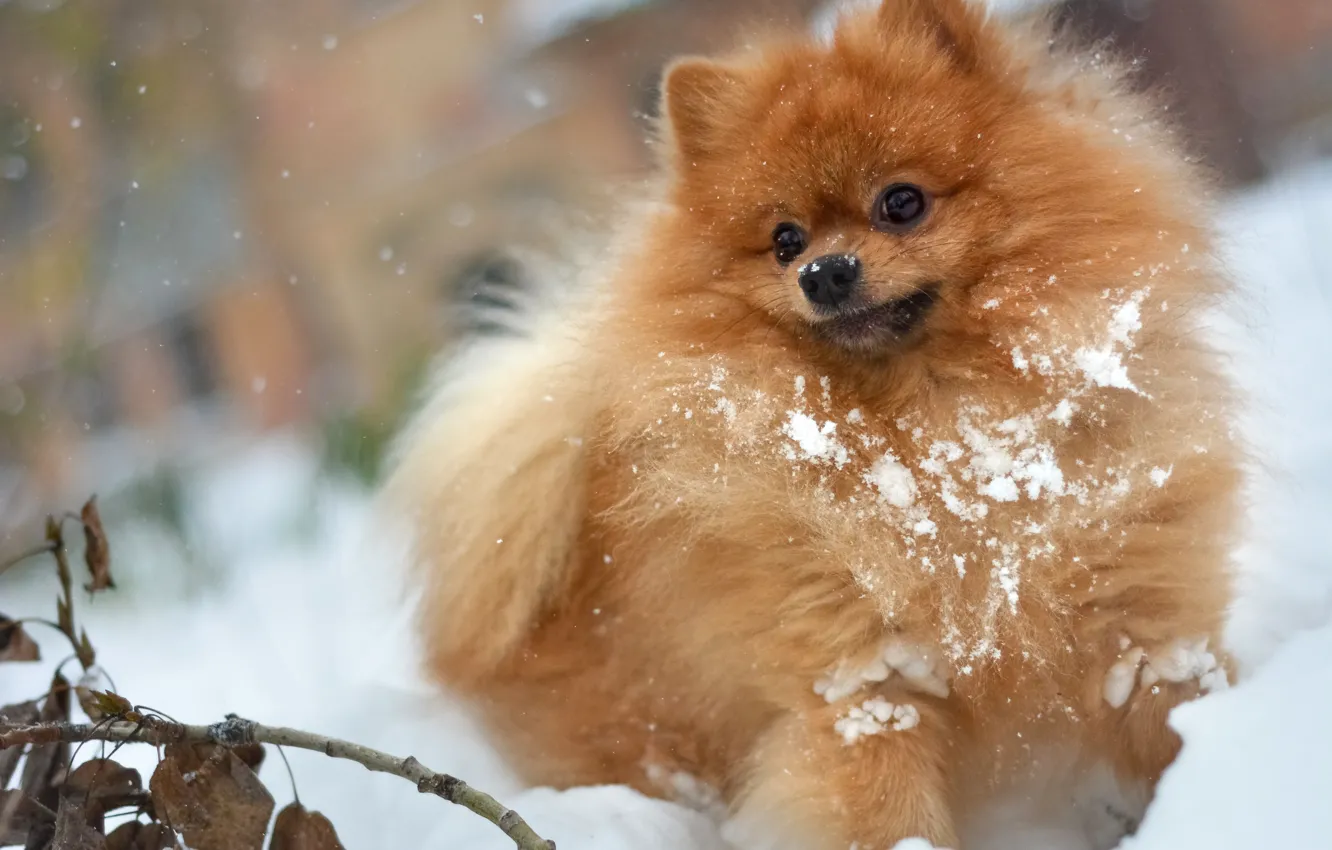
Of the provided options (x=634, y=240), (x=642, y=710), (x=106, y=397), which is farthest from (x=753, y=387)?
(x=106, y=397)

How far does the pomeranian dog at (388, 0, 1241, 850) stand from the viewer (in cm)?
141

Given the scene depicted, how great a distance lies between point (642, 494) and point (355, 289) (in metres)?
3.39

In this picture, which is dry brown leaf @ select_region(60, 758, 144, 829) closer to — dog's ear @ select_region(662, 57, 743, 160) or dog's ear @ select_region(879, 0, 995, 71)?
dog's ear @ select_region(662, 57, 743, 160)

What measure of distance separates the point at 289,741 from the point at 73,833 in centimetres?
30

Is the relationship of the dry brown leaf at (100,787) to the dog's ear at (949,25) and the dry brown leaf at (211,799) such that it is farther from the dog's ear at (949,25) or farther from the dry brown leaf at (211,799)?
the dog's ear at (949,25)

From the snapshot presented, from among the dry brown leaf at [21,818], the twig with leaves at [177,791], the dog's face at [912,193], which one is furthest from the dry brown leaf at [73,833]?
the dog's face at [912,193]

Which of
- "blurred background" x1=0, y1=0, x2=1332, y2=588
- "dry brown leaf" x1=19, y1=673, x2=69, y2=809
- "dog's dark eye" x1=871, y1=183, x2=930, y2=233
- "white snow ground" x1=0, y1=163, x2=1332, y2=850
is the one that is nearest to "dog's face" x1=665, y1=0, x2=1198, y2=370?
"dog's dark eye" x1=871, y1=183, x2=930, y2=233

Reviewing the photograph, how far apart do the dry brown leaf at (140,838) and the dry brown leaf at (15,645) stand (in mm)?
427

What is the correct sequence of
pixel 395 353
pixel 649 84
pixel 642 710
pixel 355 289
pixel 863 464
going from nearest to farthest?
pixel 863 464
pixel 642 710
pixel 649 84
pixel 395 353
pixel 355 289

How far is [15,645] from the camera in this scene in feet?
5.52

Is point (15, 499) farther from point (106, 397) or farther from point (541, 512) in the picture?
point (106, 397)

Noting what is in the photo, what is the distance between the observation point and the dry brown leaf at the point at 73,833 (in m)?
1.31

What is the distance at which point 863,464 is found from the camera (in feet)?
4.95

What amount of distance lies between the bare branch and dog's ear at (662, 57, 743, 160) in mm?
1105
